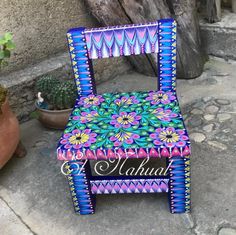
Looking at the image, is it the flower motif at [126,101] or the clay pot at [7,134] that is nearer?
the flower motif at [126,101]

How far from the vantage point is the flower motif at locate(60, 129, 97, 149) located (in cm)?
179

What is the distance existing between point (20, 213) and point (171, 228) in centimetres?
87

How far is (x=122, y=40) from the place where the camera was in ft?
6.97

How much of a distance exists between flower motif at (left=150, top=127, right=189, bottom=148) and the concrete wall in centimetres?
160

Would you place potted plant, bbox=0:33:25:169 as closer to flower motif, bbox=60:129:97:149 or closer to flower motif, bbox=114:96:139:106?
flower motif, bbox=60:129:97:149

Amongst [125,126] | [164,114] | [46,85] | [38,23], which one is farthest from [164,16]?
[125,126]

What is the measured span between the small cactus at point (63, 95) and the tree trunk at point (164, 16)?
75cm

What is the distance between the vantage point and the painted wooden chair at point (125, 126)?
69.1 inches

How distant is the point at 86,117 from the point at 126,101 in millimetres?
263

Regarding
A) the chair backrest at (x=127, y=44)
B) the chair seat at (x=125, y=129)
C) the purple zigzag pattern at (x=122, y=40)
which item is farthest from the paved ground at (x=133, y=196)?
the purple zigzag pattern at (x=122, y=40)

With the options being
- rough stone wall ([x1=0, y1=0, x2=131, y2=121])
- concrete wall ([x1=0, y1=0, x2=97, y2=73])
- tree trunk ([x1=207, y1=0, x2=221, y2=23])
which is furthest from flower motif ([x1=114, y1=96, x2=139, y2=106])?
tree trunk ([x1=207, y1=0, x2=221, y2=23])

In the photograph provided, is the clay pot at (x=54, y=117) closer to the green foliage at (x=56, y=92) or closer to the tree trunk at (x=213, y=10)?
the green foliage at (x=56, y=92)

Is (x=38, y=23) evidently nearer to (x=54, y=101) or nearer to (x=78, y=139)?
(x=54, y=101)

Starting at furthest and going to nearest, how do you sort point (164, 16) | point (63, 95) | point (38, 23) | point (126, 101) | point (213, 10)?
point (213, 10)
point (164, 16)
point (38, 23)
point (63, 95)
point (126, 101)
